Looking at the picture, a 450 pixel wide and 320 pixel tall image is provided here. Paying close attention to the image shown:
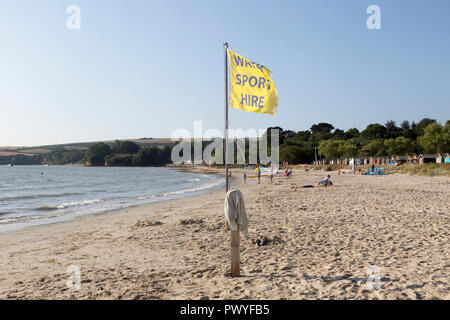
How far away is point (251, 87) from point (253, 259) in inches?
140

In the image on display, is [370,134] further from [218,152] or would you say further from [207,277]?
[207,277]

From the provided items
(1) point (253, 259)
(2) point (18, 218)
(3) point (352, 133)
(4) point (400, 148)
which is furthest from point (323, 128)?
(1) point (253, 259)

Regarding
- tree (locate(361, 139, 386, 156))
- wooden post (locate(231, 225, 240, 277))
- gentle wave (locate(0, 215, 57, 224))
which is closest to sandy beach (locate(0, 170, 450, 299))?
wooden post (locate(231, 225, 240, 277))

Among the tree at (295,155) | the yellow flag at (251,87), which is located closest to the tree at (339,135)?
the tree at (295,155)

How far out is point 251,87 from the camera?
5.91 meters

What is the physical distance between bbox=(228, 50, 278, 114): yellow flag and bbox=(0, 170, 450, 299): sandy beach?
3.14m

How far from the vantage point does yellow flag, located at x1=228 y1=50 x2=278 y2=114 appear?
572cm

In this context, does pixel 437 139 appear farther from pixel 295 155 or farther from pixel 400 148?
pixel 295 155

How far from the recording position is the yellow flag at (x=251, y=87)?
572 centimetres

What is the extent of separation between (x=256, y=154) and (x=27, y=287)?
120 m
